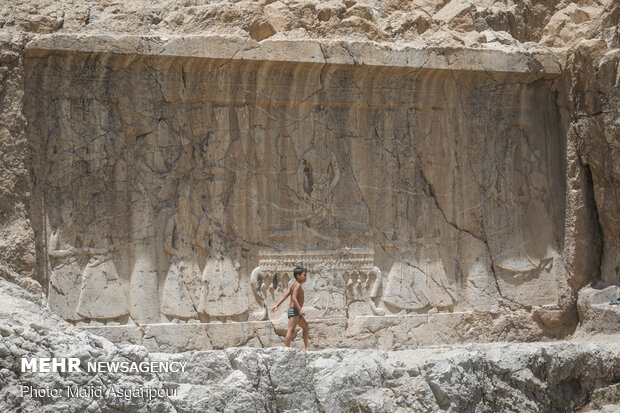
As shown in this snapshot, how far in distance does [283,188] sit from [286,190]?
0.13 feet

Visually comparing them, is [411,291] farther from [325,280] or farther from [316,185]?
[316,185]

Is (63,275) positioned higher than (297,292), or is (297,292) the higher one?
(63,275)

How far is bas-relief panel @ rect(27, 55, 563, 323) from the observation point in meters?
10.5

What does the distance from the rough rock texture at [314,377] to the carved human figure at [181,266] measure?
4.94ft

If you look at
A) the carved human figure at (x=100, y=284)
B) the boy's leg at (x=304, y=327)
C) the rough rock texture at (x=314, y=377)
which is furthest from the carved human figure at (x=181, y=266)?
the rough rock texture at (x=314, y=377)

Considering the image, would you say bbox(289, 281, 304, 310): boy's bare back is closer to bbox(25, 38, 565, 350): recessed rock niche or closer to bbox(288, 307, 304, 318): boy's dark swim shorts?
bbox(288, 307, 304, 318): boy's dark swim shorts

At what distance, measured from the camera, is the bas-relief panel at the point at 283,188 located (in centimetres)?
1050

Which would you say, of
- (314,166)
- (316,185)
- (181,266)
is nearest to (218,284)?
(181,266)

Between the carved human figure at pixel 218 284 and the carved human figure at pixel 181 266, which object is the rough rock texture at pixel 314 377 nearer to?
the carved human figure at pixel 181 266

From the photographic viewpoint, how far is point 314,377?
8680 mm

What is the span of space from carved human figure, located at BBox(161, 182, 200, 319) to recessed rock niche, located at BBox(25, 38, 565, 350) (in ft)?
0.05

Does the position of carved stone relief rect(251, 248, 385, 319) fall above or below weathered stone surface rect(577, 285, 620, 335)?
above

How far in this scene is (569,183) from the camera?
11.9 meters

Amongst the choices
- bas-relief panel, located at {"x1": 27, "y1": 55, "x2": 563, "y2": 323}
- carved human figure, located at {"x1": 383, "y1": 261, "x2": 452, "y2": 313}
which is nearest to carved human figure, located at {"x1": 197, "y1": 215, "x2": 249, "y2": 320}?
bas-relief panel, located at {"x1": 27, "y1": 55, "x2": 563, "y2": 323}
